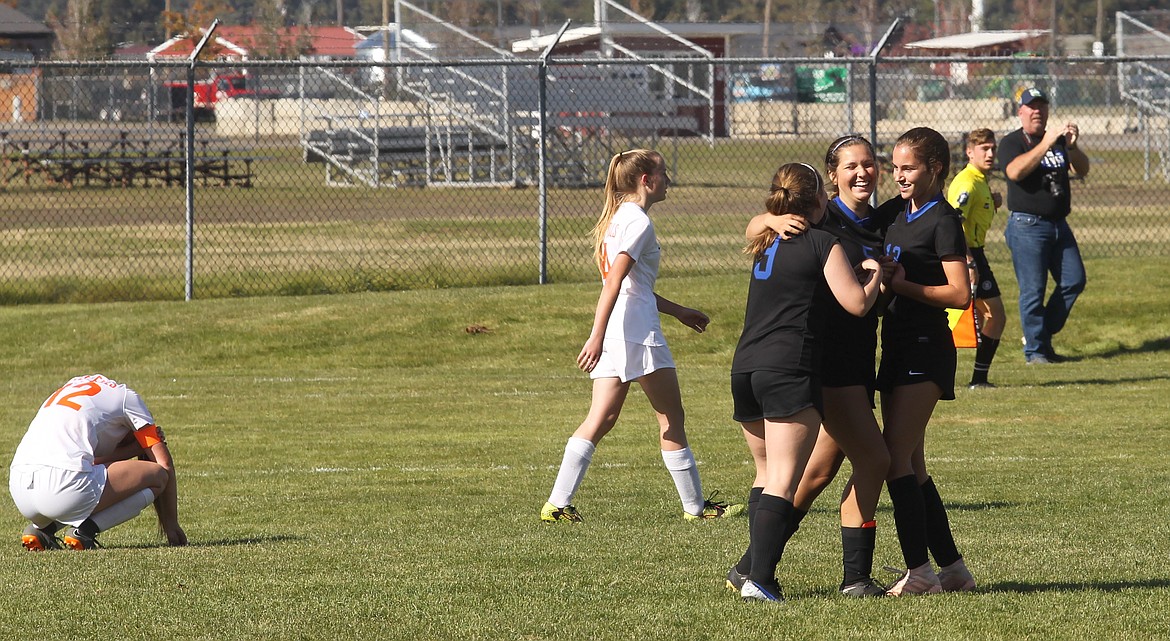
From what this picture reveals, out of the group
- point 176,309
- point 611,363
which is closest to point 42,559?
point 611,363

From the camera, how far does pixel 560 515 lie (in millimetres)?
7746

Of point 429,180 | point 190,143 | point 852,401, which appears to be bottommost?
point 852,401

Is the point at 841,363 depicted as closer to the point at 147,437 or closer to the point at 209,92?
the point at 147,437

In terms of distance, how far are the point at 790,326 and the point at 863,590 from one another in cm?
103

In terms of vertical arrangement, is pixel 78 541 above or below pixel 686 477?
below

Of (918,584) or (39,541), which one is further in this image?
(39,541)

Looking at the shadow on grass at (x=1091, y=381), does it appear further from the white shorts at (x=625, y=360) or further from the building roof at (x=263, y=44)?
the building roof at (x=263, y=44)

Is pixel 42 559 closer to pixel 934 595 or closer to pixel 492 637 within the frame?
pixel 492 637

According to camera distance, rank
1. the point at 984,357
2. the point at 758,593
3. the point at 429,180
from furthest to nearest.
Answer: the point at 429,180 < the point at 984,357 < the point at 758,593

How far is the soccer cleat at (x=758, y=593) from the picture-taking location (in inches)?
215

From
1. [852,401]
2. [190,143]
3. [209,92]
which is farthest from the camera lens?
[209,92]

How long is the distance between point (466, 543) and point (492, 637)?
1.87 meters

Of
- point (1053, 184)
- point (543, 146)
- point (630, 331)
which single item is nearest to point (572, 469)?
point (630, 331)

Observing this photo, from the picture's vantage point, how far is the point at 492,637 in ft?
17.0
